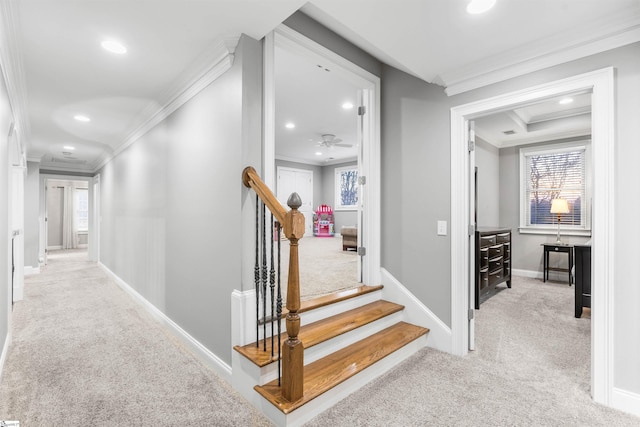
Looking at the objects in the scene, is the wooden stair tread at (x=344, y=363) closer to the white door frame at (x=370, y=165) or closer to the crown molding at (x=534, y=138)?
the white door frame at (x=370, y=165)

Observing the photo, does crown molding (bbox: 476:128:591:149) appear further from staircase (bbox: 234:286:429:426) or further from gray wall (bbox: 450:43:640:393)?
staircase (bbox: 234:286:429:426)

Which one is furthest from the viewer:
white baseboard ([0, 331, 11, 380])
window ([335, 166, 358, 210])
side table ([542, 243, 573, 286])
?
window ([335, 166, 358, 210])

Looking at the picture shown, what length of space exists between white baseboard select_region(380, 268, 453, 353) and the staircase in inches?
2.5

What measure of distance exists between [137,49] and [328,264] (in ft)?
10.9

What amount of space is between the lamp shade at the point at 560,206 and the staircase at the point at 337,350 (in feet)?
12.7

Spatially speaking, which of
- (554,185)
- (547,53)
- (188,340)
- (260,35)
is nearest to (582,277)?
(547,53)

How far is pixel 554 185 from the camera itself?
5340 mm

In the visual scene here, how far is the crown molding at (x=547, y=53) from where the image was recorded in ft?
5.93

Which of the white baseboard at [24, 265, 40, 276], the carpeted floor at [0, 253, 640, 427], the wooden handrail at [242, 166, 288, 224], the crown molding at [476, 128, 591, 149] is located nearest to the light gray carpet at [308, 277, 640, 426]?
the carpeted floor at [0, 253, 640, 427]

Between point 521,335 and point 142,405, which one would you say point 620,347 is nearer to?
point 521,335

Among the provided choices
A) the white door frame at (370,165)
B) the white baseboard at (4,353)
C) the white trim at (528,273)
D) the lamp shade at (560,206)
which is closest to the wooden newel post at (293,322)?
the white door frame at (370,165)

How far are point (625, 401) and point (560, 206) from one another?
156 inches

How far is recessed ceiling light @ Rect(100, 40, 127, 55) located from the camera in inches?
85.0

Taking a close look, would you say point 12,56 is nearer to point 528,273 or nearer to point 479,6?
point 479,6
